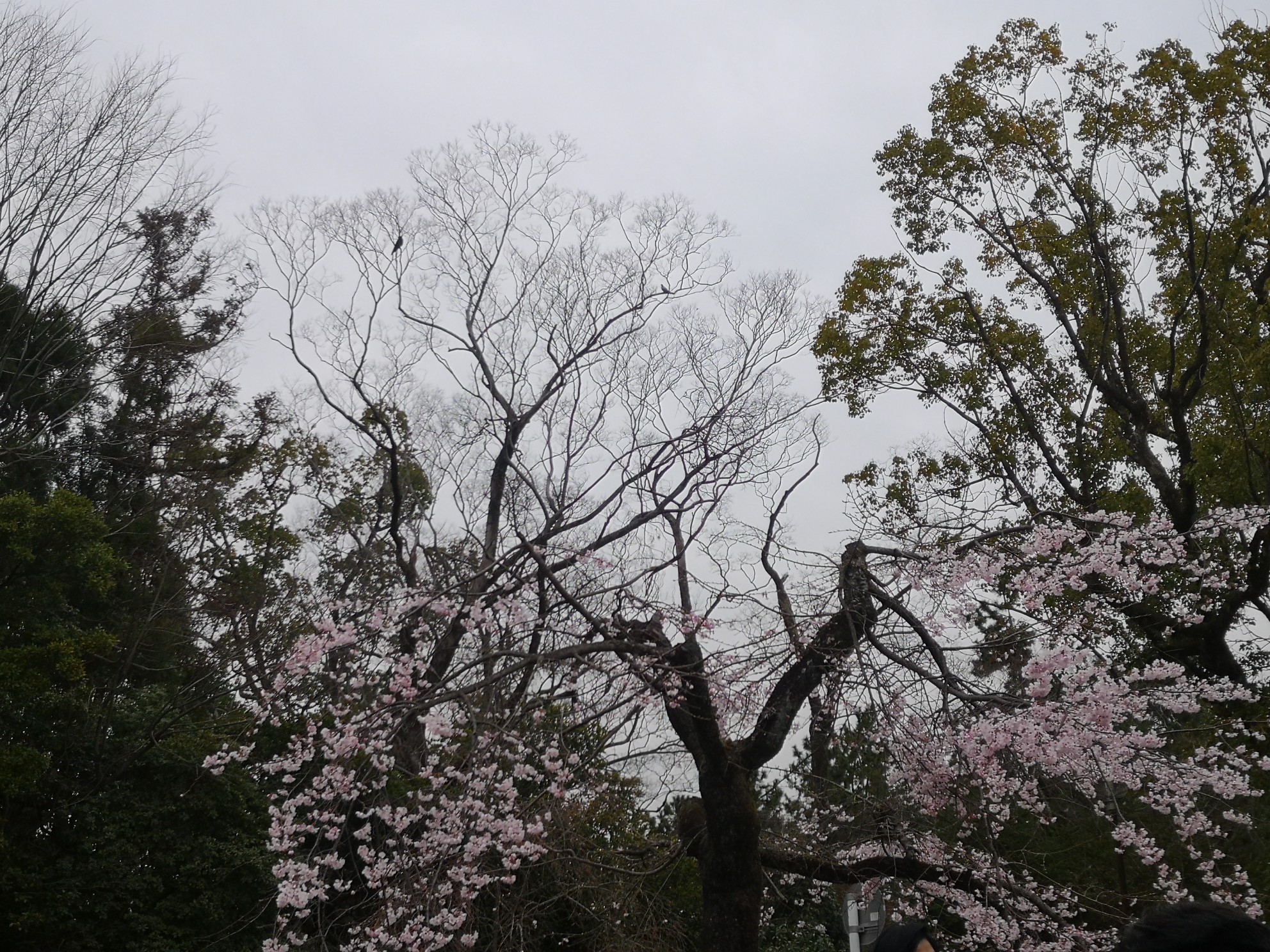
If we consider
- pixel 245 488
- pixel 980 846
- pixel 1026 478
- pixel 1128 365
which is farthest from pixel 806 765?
pixel 245 488

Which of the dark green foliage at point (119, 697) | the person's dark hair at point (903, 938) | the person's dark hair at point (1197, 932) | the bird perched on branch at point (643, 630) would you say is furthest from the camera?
the dark green foliage at point (119, 697)

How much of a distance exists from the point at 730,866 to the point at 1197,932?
4.24 m

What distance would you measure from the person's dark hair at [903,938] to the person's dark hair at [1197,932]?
1263 millimetres

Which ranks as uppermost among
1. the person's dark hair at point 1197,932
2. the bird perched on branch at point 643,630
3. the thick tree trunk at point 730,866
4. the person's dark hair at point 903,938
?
the bird perched on branch at point 643,630

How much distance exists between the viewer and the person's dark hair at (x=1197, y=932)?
4.27 ft

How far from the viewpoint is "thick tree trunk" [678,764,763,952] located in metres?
5.22

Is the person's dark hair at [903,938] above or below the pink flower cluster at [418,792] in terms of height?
below

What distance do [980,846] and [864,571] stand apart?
13.5 feet

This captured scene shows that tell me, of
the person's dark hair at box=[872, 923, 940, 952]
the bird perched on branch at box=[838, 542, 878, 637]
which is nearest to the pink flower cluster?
the bird perched on branch at box=[838, 542, 878, 637]

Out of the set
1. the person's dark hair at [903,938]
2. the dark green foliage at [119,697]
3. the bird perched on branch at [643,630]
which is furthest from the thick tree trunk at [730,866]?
the dark green foliage at [119,697]

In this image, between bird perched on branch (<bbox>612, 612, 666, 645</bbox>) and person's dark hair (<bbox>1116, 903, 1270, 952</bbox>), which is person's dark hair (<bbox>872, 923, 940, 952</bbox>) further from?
bird perched on branch (<bbox>612, 612, 666, 645</bbox>)

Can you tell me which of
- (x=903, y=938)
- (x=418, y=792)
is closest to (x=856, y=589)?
(x=418, y=792)

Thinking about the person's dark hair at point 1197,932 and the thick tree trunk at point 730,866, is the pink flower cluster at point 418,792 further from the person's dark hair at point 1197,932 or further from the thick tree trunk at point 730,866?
the person's dark hair at point 1197,932

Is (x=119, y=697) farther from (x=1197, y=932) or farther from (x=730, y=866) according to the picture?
(x=1197, y=932)
